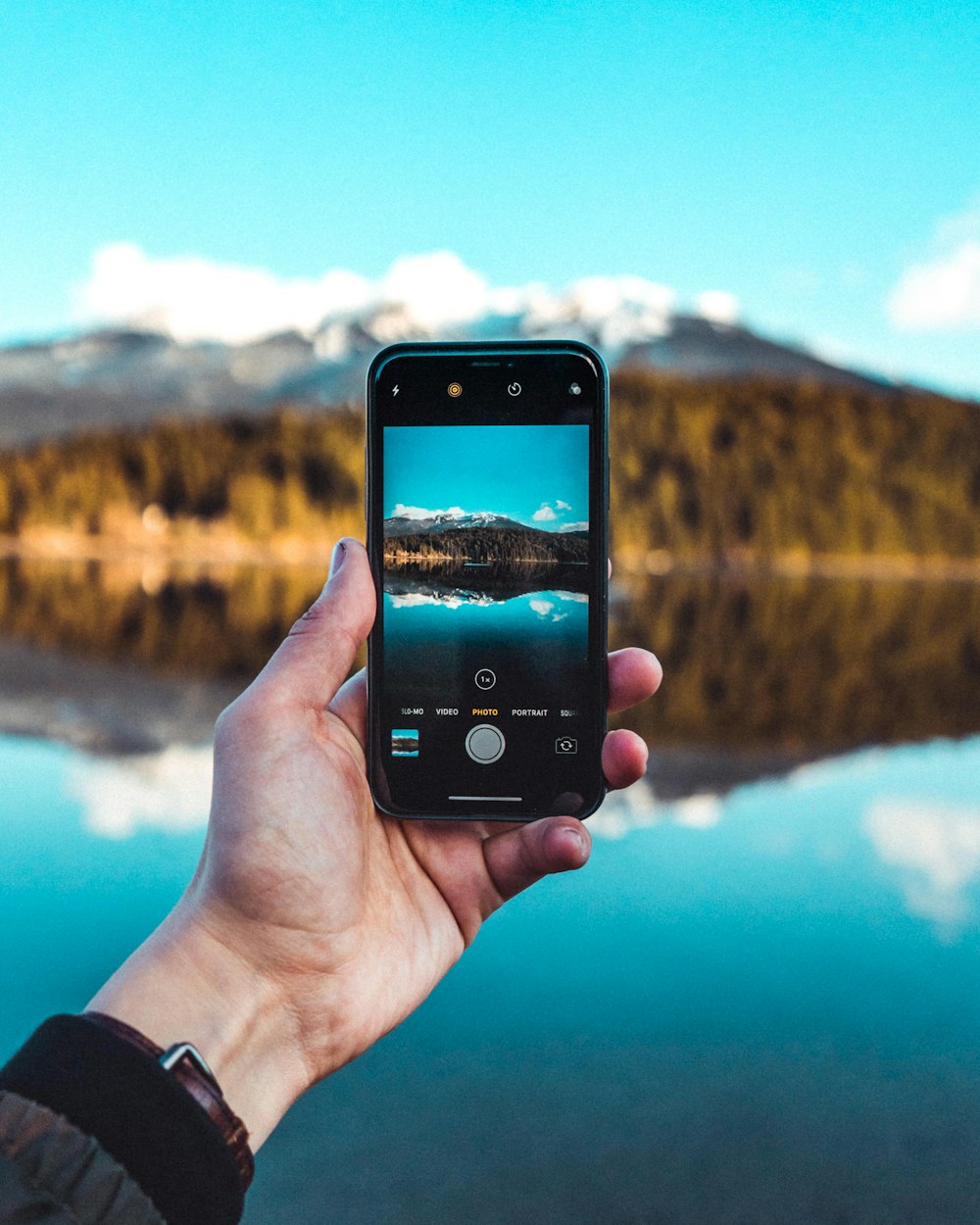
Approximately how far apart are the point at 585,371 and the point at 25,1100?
65.3 inches

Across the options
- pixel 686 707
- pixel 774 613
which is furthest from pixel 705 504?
pixel 686 707

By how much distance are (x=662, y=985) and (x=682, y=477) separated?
55.3 meters

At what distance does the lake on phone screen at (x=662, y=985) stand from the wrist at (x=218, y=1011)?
1142mm

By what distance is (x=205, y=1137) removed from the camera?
1520 mm

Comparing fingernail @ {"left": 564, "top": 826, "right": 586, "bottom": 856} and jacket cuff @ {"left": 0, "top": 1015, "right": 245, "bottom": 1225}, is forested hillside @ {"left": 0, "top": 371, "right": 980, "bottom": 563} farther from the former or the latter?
jacket cuff @ {"left": 0, "top": 1015, "right": 245, "bottom": 1225}

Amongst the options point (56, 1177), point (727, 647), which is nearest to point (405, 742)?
point (56, 1177)

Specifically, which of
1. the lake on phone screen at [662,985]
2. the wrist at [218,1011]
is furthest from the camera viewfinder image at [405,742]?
the lake on phone screen at [662,985]

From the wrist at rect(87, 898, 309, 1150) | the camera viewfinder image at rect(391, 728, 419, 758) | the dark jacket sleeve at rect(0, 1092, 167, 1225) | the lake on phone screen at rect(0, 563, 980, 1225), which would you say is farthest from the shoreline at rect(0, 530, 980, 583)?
the dark jacket sleeve at rect(0, 1092, 167, 1225)

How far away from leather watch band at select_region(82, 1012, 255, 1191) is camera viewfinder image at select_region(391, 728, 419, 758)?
0.83m

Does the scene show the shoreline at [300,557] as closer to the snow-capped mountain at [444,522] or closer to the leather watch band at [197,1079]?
the snow-capped mountain at [444,522]

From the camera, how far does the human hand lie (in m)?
Answer: 1.87

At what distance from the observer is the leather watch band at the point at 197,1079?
1542 mm

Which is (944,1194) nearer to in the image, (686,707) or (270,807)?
(270,807)

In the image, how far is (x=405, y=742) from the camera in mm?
2350
